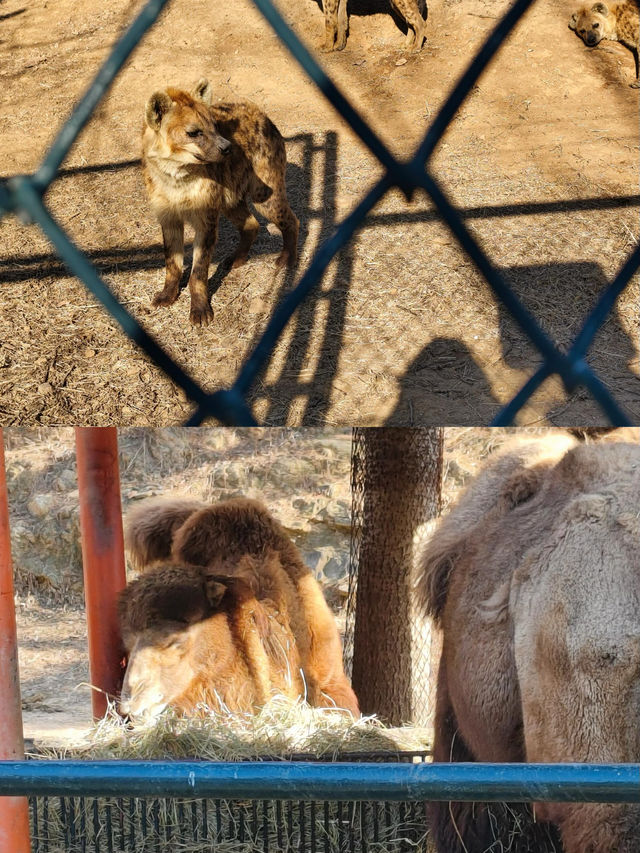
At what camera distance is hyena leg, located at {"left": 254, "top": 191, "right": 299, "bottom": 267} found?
136 inches

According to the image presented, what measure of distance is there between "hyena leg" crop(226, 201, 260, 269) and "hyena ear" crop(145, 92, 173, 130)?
0.54 metres

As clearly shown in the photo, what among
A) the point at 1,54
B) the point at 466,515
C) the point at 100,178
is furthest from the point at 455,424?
the point at 1,54

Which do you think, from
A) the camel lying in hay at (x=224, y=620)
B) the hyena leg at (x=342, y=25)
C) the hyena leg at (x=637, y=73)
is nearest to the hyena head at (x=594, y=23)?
the hyena leg at (x=637, y=73)

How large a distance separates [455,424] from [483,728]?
1254 mm

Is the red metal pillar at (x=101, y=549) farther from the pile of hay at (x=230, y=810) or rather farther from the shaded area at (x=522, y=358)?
the shaded area at (x=522, y=358)

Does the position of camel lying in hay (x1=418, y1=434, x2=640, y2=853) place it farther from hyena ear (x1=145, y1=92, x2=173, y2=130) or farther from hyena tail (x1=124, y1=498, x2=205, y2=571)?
hyena ear (x1=145, y1=92, x2=173, y2=130)

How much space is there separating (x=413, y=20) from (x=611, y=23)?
110 cm

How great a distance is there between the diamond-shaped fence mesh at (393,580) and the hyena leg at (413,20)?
306 centimetres

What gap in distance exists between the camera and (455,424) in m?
2.91

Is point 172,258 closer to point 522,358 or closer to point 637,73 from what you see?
point 522,358

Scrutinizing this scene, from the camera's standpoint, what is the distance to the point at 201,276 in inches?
124

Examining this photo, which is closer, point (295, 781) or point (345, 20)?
point (295, 781)

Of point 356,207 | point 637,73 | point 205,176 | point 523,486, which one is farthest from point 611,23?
point 356,207

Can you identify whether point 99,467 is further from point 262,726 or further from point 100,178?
point 100,178
